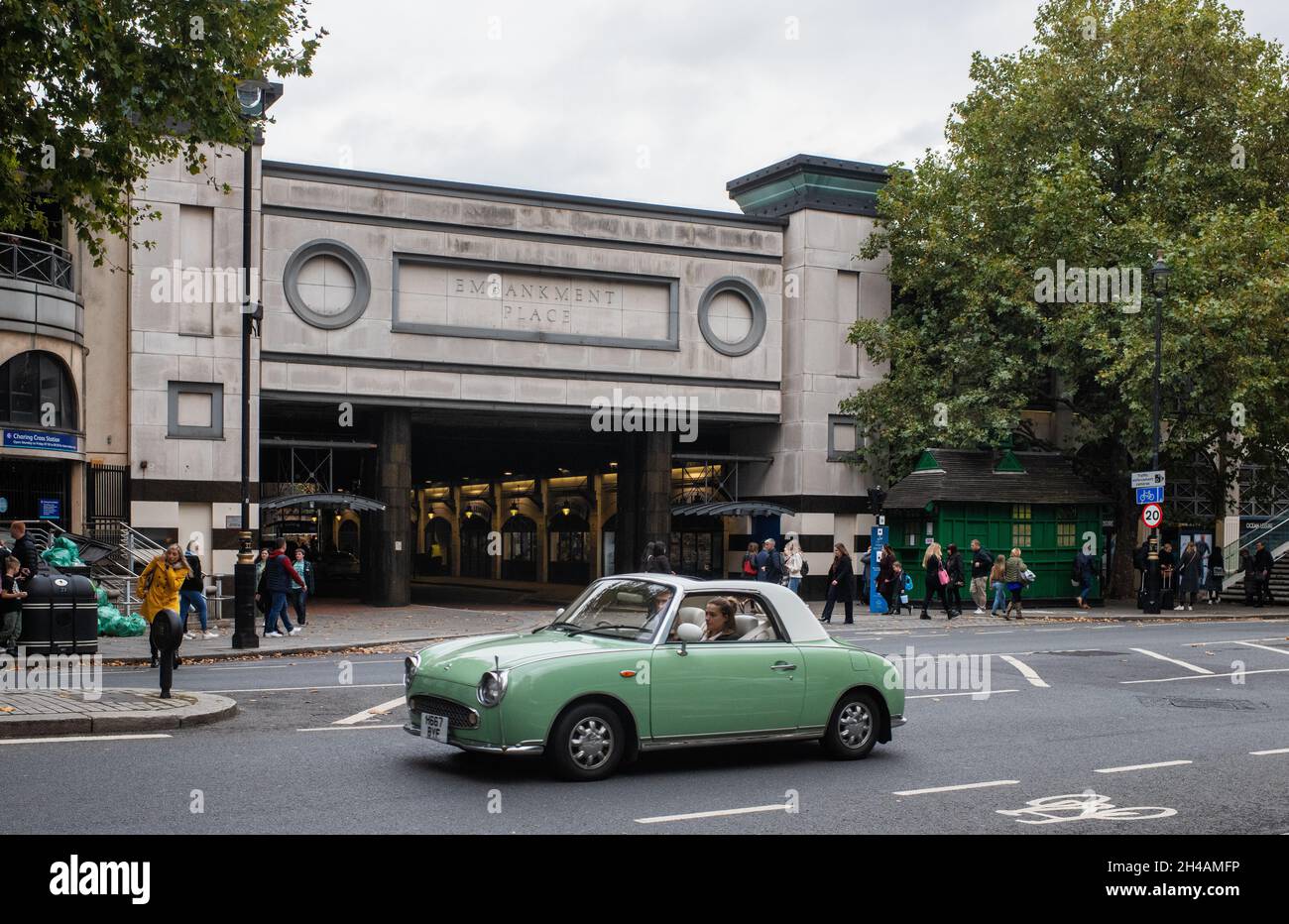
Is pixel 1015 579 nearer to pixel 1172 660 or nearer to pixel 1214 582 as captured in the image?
pixel 1172 660

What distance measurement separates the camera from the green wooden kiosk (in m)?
33.1

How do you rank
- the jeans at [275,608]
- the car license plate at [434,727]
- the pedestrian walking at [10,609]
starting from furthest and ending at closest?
the jeans at [275,608]
the pedestrian walking at [10,609]
the car license plate at [434,727]

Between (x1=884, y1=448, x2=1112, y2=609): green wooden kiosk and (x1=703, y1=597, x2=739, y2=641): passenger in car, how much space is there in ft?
76.3

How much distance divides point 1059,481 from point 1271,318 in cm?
642

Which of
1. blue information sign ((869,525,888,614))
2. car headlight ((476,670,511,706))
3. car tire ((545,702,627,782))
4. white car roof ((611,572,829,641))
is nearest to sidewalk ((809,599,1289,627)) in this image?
blue information sign ((869,525,888,614))

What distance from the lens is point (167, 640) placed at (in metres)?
12.5

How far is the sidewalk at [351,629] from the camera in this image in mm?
20125

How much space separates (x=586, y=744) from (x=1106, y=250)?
2813cm

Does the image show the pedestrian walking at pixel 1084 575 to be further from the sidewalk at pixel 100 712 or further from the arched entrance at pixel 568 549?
the sidewalk at pixel 100 712

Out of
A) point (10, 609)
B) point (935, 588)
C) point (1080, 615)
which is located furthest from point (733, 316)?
point (10, 609)

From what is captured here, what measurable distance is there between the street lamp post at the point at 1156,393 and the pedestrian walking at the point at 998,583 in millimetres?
3680

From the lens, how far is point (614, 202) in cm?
3484

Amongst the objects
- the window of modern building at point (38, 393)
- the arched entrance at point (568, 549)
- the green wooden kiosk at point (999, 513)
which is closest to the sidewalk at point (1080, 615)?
the green wooden kiosk at point (999, 513)
